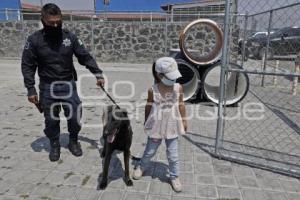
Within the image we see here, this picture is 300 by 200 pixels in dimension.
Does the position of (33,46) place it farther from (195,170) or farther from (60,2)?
(60,2)

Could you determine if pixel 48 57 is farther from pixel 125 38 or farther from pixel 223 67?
pixel 125 38

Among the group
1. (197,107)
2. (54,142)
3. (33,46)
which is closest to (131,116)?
(197,107)

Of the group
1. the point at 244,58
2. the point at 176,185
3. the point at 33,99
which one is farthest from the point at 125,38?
the point at 176,185

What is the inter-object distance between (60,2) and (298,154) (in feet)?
69.9

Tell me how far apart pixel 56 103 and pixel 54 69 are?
472 mm

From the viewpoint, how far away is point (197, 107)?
698 cm

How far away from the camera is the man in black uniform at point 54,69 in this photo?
371cm

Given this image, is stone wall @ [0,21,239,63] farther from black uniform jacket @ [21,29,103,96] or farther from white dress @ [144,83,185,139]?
white dress @ [144,83,185,139]

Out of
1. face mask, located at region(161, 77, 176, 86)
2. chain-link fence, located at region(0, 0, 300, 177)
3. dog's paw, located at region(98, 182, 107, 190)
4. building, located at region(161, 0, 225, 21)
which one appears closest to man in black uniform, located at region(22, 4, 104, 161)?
dog's paw, located at region(98, 182, 107, 190)

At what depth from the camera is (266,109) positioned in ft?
22.8

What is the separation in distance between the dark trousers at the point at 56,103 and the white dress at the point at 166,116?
135 centimetres

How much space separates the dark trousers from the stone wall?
34.8 feet

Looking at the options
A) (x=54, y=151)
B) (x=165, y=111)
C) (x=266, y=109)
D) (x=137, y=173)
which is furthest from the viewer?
(x=266, y=109)

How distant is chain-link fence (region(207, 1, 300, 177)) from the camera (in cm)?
401
